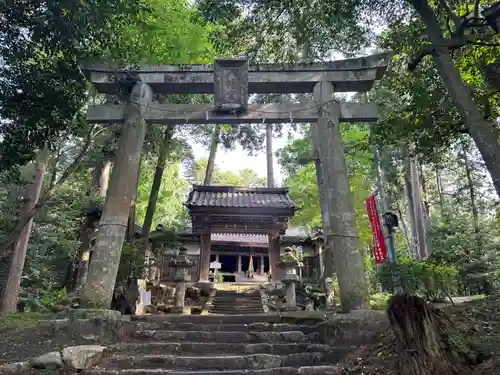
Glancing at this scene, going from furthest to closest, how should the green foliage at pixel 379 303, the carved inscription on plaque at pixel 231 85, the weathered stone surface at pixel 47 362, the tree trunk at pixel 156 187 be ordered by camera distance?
the tree trunk at pixel 156 187, the green foliage at pixel 379 303, the carved inscription on plaque at pixel 231 85, the weathered stone surface at pixel 47 362

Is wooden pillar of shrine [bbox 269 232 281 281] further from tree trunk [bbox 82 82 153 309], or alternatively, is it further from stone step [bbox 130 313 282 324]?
tree trunk [bbox 82 82 153 309]

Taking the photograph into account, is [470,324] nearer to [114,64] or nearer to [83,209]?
[114,64]

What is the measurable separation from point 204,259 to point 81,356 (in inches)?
486

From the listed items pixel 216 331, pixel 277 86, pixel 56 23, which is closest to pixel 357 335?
pixel 216 331

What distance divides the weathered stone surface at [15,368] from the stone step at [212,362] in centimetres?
88

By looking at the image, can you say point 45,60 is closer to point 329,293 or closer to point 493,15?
point 493,15

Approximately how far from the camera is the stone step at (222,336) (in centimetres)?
579

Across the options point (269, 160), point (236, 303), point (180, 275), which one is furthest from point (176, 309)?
point (269, 160)

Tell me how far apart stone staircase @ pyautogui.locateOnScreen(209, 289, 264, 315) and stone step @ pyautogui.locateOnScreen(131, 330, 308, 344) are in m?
7.69

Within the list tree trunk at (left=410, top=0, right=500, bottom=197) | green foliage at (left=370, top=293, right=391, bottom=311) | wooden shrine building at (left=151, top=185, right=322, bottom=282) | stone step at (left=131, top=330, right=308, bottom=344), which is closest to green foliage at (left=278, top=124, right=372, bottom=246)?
wooden shrine building at (left=151, top=185, right=322, bottom=282)

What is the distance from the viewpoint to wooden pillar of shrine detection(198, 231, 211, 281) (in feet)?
53.9

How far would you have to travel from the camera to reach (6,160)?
7062 millimetres

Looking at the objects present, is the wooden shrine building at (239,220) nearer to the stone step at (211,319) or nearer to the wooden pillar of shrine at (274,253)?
the wooden pillar of shrine at (274,253)

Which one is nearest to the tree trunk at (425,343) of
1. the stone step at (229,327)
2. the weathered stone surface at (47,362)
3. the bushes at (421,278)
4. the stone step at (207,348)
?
the stone step at (207,348)
